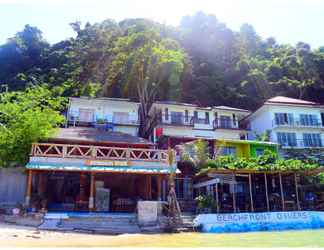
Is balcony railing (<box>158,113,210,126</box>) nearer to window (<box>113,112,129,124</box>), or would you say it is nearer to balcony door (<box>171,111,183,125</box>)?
balcony door (<box>171,111,183,125</box>)

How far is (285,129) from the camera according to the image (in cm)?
3500

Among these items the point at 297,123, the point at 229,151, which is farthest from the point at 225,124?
the point at 297,123

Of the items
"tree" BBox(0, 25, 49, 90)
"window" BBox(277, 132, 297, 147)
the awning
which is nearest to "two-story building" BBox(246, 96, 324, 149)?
"window" BBox(277, 132, 297, 147)

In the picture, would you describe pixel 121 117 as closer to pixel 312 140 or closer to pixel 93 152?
pixel 93 152

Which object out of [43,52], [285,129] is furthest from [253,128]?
[43,52]

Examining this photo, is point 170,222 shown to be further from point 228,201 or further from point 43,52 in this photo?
point 43,52

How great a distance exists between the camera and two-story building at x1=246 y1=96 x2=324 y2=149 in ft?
114

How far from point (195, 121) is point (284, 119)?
9.31 meters

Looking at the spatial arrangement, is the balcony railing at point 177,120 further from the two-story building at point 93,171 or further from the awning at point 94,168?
the awning at point 94,168

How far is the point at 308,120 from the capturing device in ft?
119

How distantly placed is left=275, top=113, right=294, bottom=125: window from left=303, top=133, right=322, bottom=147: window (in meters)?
2.25

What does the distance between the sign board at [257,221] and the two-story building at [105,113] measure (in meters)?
15.7

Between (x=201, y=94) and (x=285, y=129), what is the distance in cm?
1116

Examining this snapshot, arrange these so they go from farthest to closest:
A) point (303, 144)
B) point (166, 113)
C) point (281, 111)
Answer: point (281, 111)
point (303, 144)
point (166, 113)
